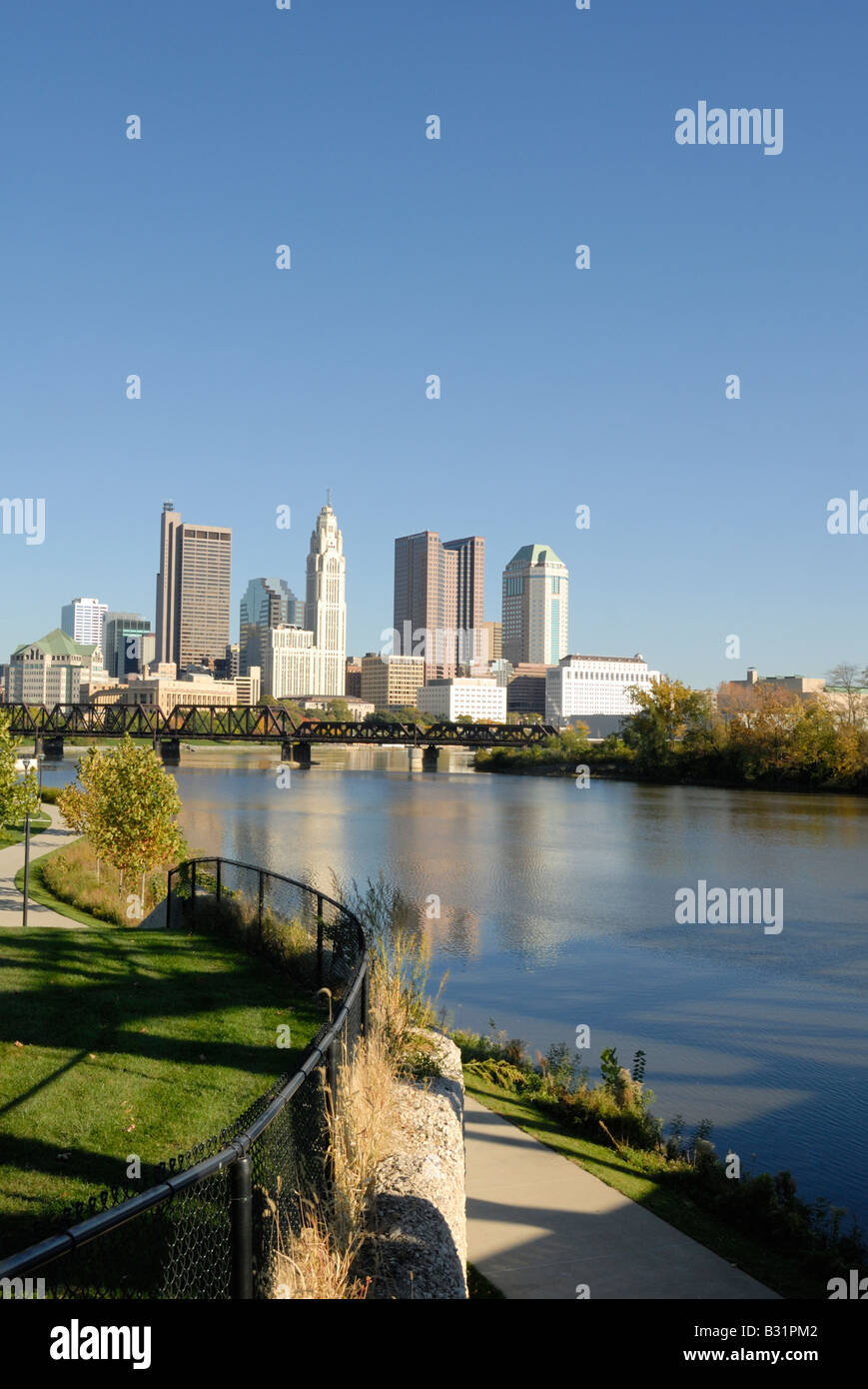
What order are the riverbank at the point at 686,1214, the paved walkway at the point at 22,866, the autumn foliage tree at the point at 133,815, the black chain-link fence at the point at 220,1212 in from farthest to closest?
1. the autumn foliage tree at the point at 133,815
2. the paved walkway at the point at 22,866
3. the riverbank at the point at 686,1214
4. the black chain-link fence at the point at 220,1212

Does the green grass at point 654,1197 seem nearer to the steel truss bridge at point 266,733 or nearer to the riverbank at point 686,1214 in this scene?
the riverbank at point 686,1214

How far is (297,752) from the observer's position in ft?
372

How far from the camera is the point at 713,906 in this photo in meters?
31.1

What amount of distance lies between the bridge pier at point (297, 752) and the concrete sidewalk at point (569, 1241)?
3876 inches

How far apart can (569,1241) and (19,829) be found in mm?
37037

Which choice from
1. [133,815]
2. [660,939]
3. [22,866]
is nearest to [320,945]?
[133,815]

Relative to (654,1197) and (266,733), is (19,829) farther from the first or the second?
(266,733)

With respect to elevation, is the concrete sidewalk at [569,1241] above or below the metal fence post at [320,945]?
below

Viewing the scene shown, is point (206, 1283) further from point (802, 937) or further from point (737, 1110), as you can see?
point (802, 937)

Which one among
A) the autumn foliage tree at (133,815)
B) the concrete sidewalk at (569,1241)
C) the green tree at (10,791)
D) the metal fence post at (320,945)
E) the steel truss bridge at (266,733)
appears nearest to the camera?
the concrete sidewalk at (569,1241)

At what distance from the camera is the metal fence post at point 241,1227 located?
14.3 ft

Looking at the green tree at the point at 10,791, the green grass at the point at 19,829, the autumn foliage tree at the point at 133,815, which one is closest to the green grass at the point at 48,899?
the autumn foliage tree at the point at 133,815

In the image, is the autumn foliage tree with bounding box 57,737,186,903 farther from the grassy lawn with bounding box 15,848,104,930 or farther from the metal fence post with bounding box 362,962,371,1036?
the metal fence post with bounding box 362,962,371,1036
